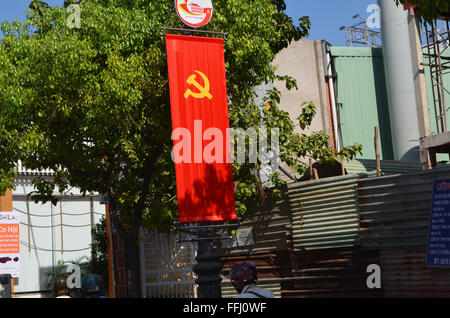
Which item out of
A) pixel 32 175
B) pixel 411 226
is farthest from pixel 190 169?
pixel 32 175

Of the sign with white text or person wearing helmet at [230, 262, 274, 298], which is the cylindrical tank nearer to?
the sign with white text

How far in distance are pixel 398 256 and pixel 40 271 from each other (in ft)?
61.0

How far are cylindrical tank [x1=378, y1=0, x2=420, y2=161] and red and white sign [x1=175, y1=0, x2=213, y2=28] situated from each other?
1471cm

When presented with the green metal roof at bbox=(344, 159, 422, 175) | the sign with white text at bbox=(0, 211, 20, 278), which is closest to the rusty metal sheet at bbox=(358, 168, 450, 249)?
the green metal roof at bbox=(344, 159, 422, 175)

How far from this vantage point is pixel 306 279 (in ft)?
53.4

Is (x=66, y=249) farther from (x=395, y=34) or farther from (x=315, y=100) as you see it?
(x=395, y=34)

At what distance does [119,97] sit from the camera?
1433 centimetres

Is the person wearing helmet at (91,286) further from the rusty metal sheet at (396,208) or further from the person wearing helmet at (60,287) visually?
the rusty metal sheet at (396,208)

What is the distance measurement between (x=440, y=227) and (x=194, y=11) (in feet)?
20.4

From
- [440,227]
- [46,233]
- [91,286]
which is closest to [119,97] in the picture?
[440,227]

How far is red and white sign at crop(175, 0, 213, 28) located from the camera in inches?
515

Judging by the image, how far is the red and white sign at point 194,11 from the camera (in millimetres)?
13086
